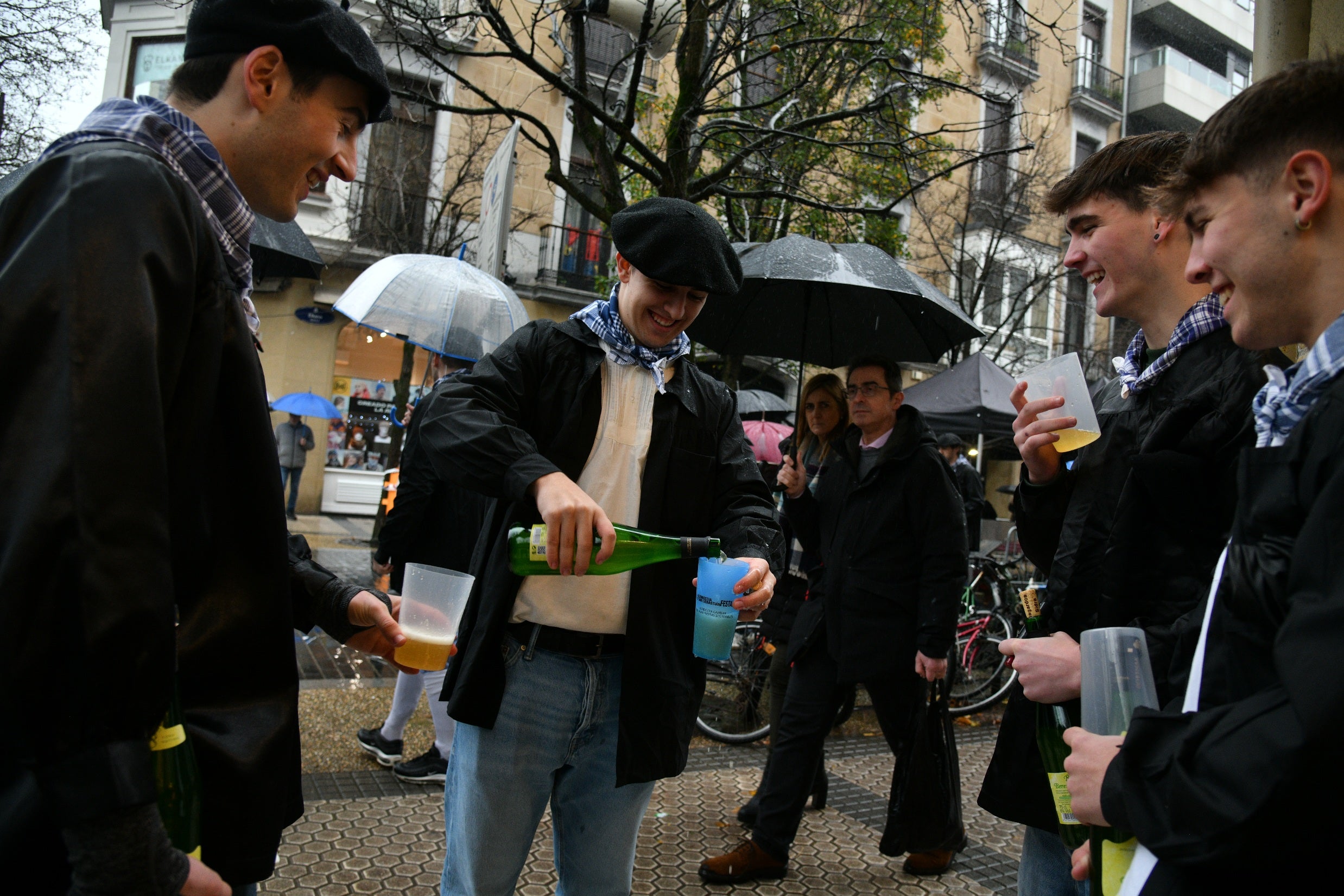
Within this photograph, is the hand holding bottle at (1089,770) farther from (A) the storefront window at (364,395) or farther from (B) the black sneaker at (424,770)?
(A) the storefront window at (364,395)

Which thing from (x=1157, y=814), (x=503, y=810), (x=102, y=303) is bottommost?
(x=503, y=810)

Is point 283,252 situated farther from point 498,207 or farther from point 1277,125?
point 1277,125

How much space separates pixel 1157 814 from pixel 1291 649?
0.29m

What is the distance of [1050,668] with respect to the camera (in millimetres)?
1809

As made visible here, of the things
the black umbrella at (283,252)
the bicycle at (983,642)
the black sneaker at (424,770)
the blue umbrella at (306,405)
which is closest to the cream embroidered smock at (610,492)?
the black sneaker at (424,770)

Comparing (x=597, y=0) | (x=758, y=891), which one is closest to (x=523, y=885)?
(x=758, y=891)

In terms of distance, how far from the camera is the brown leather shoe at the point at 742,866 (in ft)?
12.5

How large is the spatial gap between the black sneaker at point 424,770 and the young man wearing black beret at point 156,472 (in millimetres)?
3280

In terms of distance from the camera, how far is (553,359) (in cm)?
226

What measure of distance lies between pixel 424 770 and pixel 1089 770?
3.96m

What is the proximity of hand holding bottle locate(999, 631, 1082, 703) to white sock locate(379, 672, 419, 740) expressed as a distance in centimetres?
345

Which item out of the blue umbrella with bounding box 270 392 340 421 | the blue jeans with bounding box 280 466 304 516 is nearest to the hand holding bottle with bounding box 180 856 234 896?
the blue umbrella with bounding box 270 392 340 421

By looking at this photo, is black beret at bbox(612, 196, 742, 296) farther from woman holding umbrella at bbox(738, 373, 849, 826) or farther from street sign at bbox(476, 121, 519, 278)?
street sign at bbox(476, 121, 519, 278)

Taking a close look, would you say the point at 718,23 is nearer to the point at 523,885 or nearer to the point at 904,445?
the point at 904,445
